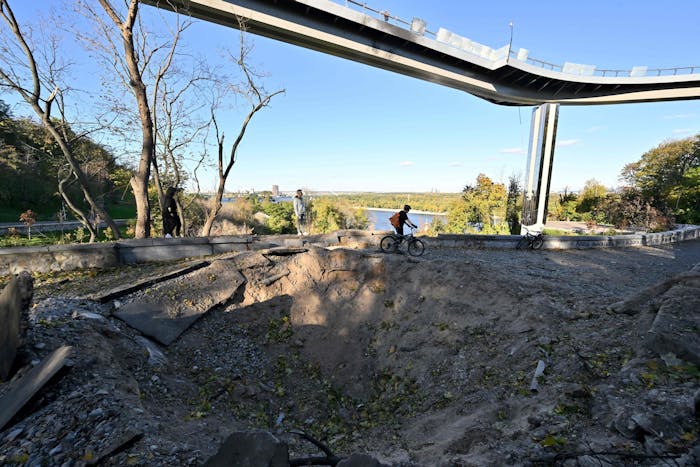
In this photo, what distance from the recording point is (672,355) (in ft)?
9.65

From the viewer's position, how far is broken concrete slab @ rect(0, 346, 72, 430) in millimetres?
2617

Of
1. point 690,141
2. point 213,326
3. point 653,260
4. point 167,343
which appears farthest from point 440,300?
point 690,141

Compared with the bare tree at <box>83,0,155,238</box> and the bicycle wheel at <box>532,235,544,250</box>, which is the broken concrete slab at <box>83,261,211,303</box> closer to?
the bare tree at <box>83,0,155,238</box>

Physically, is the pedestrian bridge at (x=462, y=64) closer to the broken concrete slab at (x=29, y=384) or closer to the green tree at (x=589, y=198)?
the green tree at (x=589, y=198)

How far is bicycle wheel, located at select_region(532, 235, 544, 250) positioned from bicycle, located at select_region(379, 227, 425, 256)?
639 centimetres

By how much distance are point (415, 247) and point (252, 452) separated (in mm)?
8411

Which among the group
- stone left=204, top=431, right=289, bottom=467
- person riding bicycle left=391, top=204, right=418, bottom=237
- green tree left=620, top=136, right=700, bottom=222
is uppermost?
green tree left=620, top=136, right=700, bottom=222

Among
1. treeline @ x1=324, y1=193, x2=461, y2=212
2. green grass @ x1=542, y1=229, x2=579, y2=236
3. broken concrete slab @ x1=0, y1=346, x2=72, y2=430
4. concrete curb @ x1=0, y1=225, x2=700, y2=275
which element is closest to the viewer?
broken concrete slab @ x1=0, y1=346, x2=72, y2=430

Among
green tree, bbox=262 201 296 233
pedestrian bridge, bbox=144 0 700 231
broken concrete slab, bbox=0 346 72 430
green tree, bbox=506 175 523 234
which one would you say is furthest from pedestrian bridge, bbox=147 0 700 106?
green tree, bbox=262 201 296 233

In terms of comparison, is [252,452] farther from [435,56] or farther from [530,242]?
[435,56]

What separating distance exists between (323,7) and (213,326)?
1502 centimetres

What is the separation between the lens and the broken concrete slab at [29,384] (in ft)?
8.59

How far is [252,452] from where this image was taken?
1854 millimetres

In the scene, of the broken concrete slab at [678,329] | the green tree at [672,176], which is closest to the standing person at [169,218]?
the broken concrete slab at [678,329]
